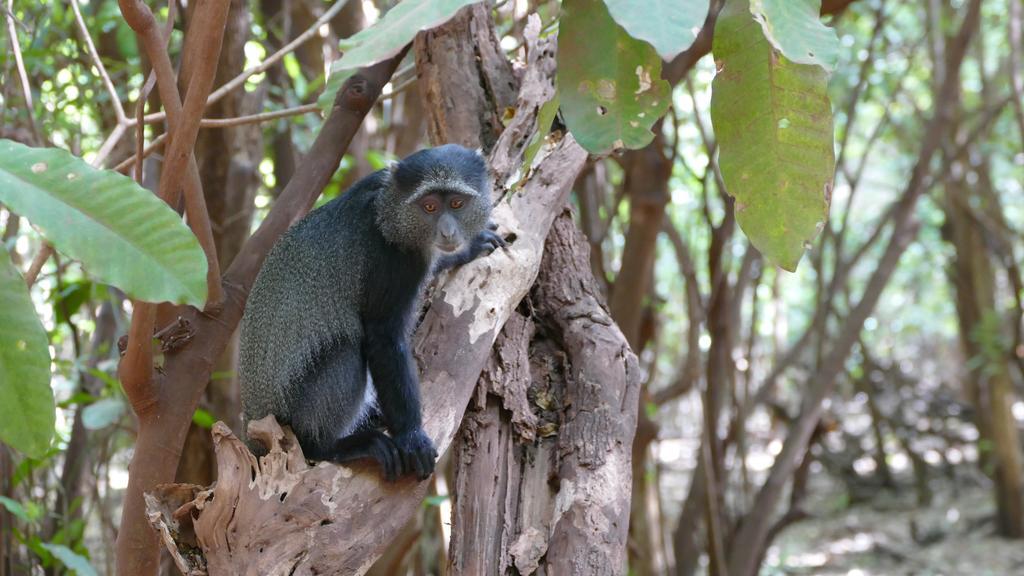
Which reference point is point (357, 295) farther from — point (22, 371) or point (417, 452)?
point (22, 371)

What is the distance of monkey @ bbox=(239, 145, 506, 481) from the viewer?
114 inches

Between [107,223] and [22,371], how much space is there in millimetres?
220

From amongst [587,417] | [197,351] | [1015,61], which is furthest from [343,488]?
[1015,61]

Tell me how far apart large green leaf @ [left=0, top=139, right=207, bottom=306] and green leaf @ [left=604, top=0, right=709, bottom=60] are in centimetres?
68

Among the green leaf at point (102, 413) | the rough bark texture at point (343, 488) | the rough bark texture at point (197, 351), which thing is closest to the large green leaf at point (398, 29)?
the rough bark texture at point (343, 488)

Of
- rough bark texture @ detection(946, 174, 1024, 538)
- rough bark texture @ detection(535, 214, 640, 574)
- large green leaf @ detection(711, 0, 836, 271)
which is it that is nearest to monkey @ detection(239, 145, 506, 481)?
rough bark texture @ detection(535, 214, 640, 574)

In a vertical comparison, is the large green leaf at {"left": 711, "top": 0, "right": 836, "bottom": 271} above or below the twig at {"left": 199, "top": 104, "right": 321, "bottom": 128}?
below

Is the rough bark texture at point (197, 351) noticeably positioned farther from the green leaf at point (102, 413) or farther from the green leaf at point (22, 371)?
the green leaf at point (22, 371)

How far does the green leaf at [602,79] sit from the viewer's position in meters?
1.23

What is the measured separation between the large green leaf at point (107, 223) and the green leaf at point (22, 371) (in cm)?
8

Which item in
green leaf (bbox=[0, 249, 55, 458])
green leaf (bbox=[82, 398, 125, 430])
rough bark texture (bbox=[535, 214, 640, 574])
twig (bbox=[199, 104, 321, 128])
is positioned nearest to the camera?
green leaf (bbox=[0, 249, 55, 458])

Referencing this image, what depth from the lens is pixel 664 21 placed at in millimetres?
1004

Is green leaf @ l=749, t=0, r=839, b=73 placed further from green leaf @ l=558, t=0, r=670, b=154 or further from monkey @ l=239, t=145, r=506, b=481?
monkey @ l=239, t=145, r=506, b=481

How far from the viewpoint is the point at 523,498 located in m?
2.65
